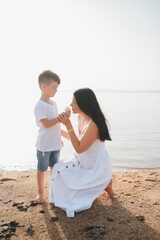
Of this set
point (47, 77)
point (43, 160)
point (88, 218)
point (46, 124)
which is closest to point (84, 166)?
point (43, 160)

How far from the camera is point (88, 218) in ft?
16.8

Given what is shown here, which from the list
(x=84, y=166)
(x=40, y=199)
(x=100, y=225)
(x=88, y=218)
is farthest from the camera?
(x=40, y=199)

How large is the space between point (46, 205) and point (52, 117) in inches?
65.4

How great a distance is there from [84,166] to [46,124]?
3.45ft

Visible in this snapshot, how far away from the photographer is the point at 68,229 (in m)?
4.73

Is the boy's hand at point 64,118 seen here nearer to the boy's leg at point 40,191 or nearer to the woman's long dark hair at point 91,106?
the woman's long dark hair at point 91,106

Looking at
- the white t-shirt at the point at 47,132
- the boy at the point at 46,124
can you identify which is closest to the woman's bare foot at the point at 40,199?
the boy at the point at 46,124

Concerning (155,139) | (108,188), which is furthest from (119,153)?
(108,188)

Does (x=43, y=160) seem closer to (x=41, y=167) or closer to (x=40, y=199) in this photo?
(x=41, y=167)

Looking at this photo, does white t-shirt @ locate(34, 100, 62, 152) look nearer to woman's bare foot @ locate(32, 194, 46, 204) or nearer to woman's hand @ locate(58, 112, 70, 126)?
woman's hand @ locate(58, 112, 70, 126)

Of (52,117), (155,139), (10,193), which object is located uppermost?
(52,117)

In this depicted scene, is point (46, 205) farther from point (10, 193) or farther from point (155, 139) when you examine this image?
point (155, 139)

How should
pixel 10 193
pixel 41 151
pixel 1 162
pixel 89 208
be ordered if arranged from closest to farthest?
1. pixel 89 208
2. pixel 41 151
3. pixel 10 193
4. pixel 1 162

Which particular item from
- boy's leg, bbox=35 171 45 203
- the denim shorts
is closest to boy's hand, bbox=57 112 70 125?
the denim shorts
